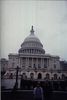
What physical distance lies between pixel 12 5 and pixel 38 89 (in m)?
0.84

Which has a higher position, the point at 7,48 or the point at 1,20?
the point at 1,20

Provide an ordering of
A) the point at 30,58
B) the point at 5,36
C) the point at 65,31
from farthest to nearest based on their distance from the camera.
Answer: the point at 30,58 < the point at 65,31 < the point at 5,36

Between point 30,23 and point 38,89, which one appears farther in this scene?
point 30,23

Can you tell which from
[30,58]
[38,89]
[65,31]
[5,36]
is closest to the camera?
[38,89]

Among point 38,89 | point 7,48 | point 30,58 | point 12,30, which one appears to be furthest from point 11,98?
point 30,58

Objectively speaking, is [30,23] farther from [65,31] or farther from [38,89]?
[38,89]

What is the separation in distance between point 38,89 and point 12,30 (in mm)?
657

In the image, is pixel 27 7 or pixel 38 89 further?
pixel 27 7

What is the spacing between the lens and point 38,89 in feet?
7.02

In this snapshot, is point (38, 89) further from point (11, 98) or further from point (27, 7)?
point (27, 7)

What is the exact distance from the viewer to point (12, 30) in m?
2.42

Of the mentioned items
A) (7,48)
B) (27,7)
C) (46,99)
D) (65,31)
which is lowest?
(46,99)

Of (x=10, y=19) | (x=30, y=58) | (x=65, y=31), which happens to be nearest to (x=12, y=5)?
(x=10, y=19)

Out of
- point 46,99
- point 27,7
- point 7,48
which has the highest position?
point 27,7
